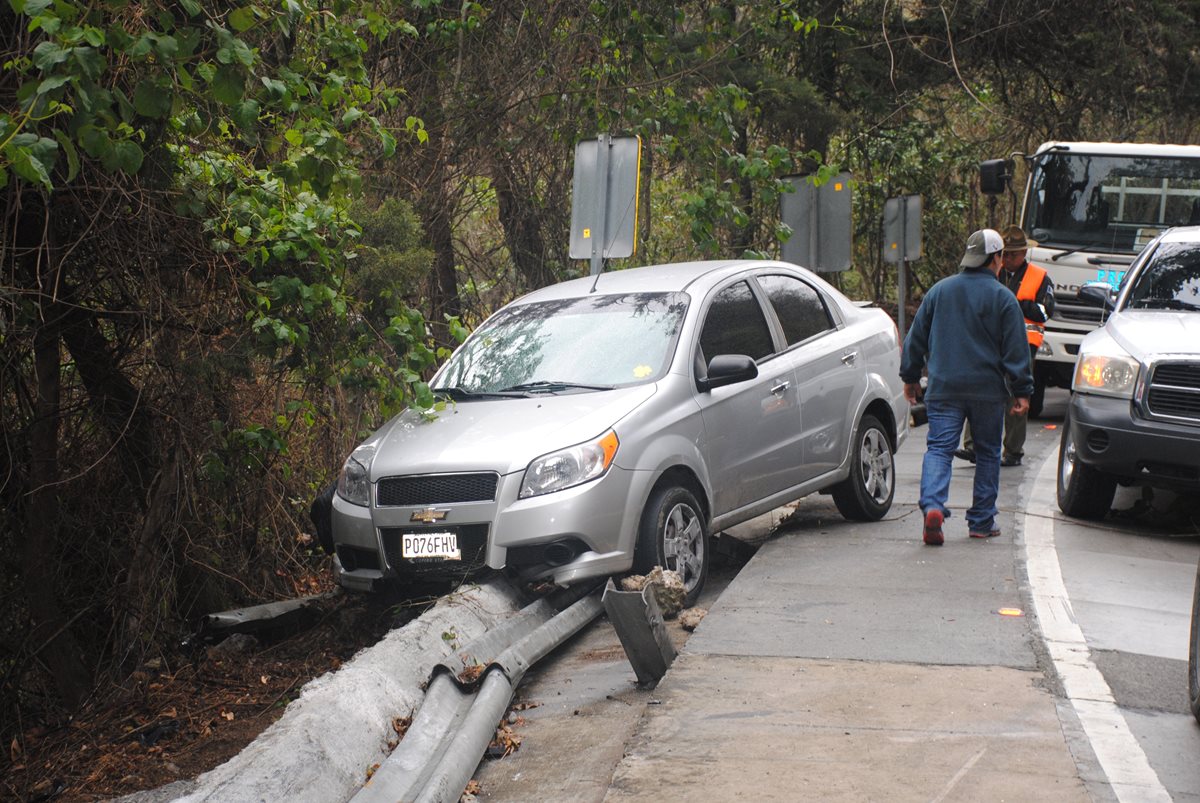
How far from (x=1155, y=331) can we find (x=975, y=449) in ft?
6.30

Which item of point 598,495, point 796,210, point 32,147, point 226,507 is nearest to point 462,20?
point 796,210

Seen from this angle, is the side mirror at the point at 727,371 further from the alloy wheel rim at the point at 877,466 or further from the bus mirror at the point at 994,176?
the bus mirror at the point at 994,176

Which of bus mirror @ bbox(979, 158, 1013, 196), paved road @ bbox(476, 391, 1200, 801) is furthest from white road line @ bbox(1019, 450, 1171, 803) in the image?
bus mirror @ bbox(979, 158, 1013, 196)

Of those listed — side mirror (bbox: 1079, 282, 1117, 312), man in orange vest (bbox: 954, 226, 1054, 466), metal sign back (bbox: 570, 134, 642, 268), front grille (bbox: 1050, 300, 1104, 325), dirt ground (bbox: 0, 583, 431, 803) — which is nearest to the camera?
dirt ground (bbox: 0, 583, 431, 803)

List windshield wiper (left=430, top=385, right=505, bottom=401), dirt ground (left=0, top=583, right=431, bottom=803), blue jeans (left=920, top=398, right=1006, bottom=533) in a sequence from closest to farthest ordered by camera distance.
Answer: dirt ground (left=0, top=583, right=431, bottom=803)
windshield wiper (left=430, top=385, right=505, bottom=401)
blue jeans (left=920, top=398, right=1006, bottom=533)

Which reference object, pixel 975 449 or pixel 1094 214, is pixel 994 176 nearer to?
pixel 1094 214

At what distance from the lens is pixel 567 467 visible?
7039mm

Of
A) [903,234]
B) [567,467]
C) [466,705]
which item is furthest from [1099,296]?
[903,234]

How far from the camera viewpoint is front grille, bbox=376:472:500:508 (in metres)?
7.02

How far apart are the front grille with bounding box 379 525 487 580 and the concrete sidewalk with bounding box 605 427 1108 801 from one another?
1194 millimetres

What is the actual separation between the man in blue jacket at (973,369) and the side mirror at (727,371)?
1364 mm

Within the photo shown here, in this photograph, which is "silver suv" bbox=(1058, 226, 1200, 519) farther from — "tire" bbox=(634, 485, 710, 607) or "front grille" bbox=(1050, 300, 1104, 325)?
"front grille" bbox=(1050, 300, 1104, 325)

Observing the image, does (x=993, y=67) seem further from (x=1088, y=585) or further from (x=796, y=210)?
(x=1088, y=585)

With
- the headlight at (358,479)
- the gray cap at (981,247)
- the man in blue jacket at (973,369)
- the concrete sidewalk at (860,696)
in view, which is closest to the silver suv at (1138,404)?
the man in blue jacket at (973,369)
